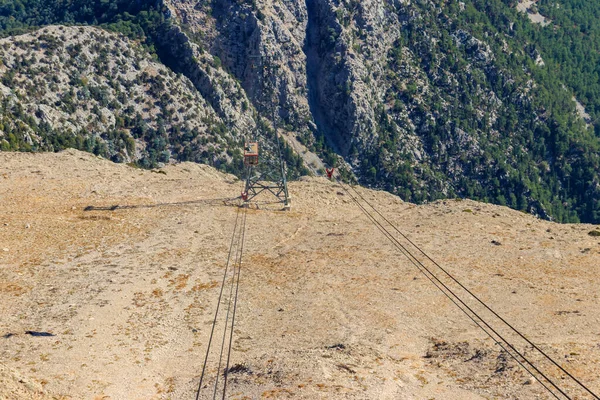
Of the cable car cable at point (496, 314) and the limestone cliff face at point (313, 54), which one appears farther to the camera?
the limestone cliff face at point (313, 54)

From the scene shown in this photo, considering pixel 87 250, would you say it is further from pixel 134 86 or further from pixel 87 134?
pixel 134 86

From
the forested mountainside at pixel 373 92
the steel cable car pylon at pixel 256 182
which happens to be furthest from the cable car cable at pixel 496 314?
the forested mountainside at pixel 373 92

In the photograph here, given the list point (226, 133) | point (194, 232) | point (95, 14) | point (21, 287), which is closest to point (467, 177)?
point (226, 133)

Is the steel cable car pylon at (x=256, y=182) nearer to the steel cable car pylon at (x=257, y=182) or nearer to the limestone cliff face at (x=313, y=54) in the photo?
the steel cable car pylon at (x=257, y=182)

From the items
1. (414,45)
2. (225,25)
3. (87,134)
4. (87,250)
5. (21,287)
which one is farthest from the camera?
(414,45)

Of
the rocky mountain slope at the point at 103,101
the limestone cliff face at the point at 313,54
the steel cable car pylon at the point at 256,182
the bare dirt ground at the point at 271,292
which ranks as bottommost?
the bare dirt ground at the point at 271,292

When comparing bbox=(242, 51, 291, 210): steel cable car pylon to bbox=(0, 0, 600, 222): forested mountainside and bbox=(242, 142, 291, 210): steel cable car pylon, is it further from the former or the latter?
bbox=(0, 0, 600, 222): forested mountainside
